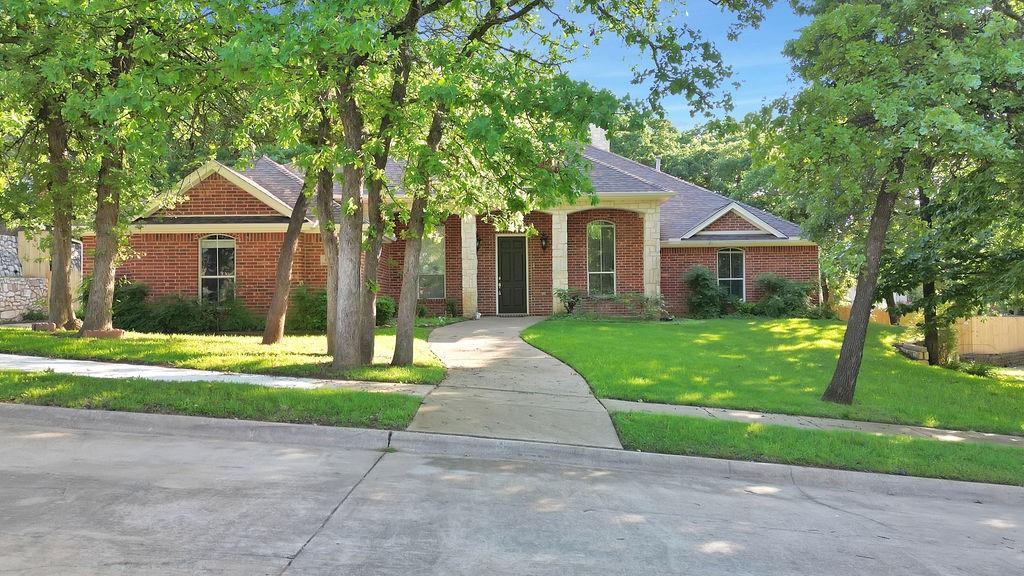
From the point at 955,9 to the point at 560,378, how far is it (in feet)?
24.0

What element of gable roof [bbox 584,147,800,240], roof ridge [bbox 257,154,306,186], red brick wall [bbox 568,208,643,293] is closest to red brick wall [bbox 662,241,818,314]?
gable roof [bbox 584,147,800,240]

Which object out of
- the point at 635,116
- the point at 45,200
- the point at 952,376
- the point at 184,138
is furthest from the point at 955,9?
the point at 45,200

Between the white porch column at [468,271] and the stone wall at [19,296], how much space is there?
1348cm

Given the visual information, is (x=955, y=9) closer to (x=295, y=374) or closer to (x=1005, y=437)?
(x=1005, y=437)

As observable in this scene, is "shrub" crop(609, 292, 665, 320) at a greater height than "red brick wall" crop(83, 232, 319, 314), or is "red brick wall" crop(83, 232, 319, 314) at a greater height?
"red brick wall" crop(83, 232, 319, 314)

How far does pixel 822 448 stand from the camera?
747cm

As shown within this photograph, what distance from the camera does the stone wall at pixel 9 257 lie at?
77.0ft

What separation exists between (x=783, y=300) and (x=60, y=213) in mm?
19436

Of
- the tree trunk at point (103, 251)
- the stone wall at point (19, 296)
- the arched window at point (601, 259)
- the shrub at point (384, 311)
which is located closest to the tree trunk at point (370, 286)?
the tree trunk at point (103, 251)

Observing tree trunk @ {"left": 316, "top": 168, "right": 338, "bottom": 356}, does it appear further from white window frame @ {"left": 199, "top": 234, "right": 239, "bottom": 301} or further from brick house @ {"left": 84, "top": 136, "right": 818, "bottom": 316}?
white window frame @ {"left": 199, "top": 234, "right": 239, "bottom": 301}

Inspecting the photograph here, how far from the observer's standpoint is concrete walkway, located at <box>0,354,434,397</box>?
30.9 feet

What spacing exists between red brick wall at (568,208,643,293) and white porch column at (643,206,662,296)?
1.81 feet

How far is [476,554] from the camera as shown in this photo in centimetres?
435

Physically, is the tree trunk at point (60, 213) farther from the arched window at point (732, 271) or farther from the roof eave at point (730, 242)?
the arched window at point (732, 271)
